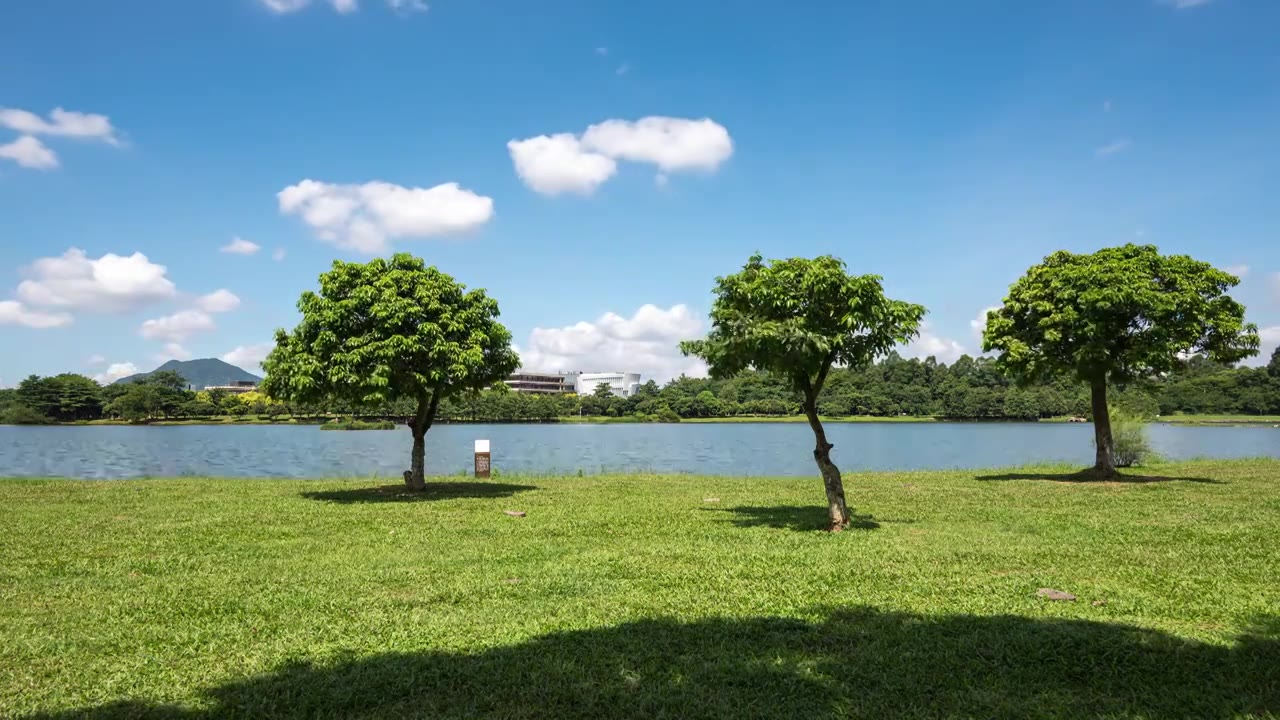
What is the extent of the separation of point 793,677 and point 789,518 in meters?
9.55

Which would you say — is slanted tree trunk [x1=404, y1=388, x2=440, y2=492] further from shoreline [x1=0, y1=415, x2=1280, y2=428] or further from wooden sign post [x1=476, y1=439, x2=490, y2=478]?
shoreline [x1=0, y1=415, x2=1280, y2=428]

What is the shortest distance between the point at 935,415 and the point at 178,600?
446ft

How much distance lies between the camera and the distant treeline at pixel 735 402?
120500mm

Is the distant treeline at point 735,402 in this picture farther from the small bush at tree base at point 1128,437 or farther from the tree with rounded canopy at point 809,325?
the tree with rounded canopy at point 809,325

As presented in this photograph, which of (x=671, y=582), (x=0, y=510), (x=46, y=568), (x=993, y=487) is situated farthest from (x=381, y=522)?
(x=993, y=487)

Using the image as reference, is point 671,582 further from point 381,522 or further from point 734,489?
point 734,489

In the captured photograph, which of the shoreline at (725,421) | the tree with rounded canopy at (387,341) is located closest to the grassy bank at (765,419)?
the shoreline at (725,421)

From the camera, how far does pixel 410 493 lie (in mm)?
20266

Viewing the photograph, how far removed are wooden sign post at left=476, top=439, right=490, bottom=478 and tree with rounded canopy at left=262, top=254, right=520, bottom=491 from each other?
17.6 feet

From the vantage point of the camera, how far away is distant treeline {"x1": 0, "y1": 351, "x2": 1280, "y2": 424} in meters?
120

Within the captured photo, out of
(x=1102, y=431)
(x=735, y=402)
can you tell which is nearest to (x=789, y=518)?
(x=1102, y=431)

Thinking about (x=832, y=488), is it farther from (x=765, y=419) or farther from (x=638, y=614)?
(x=765, y=419)

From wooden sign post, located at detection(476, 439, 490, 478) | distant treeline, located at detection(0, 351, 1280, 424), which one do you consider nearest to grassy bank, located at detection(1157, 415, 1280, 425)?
distant treeline, located at detection(0, 351, 1280, 424)

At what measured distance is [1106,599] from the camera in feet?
27.3
